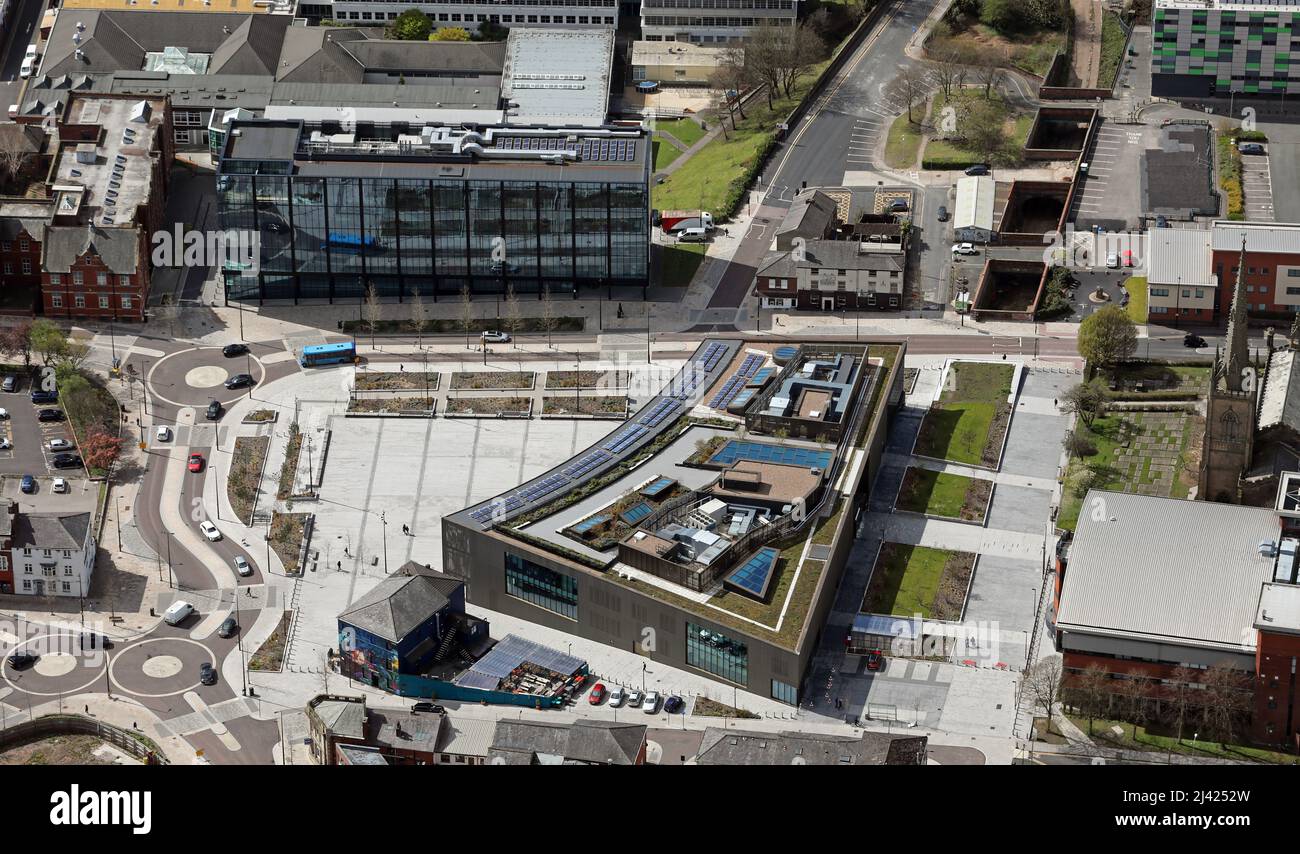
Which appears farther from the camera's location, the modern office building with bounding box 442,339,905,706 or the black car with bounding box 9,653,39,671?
the black car with bounding box 9,653,39,671

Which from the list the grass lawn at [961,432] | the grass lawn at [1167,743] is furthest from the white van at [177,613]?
the grass lawn at [1167,743]

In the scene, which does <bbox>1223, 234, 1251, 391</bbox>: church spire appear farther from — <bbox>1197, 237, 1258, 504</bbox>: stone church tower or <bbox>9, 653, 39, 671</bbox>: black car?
<bbox>9, 653, 39, 671</bbox>: black car

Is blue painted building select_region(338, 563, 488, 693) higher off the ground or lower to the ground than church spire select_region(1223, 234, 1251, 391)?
lower

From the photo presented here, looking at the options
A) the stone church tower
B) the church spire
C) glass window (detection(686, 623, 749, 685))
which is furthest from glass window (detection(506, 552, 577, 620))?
the church spire

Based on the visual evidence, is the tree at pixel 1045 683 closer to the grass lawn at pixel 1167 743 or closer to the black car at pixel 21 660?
the grass lawn at pixel 1167 743

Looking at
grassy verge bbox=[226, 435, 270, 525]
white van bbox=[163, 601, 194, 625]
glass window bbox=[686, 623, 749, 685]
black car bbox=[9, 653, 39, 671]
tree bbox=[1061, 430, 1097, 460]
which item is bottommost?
black car bbox=[9, 653, 39, 671]
